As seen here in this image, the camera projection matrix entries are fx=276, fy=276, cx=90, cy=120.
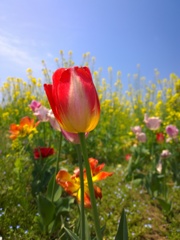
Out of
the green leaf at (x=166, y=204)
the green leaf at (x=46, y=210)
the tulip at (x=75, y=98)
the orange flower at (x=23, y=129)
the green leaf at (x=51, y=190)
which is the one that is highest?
the orange flower at (x=23, y=129)

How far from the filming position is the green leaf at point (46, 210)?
5.20 feet

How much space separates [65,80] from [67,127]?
0.35ft

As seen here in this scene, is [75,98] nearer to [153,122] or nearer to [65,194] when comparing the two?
[65,194]

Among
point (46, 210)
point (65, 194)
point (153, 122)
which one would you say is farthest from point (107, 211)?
point (153, 122)

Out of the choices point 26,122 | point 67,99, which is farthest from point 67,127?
point 26,122

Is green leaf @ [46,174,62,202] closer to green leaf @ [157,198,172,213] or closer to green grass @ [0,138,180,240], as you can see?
green grass @ [0,138,180,240]

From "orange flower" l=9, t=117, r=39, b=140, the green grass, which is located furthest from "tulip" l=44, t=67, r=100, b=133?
"orange flower" l=9, t=117, r=39, b=140

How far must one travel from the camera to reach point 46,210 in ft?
5.32

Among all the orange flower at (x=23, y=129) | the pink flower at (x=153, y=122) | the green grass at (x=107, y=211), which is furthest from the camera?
the pink flower at (x=153, y=122)

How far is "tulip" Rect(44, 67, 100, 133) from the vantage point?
622 millimetres

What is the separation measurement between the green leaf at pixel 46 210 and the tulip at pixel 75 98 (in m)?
1.06

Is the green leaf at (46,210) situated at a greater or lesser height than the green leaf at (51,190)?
lesser

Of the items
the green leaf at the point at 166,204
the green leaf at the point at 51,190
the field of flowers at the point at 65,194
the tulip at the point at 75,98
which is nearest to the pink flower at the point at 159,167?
the field of flowers at the point at 65,194

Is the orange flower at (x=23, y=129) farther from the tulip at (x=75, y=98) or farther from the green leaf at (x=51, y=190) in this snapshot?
the tulip at (x=75, y=98)
